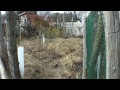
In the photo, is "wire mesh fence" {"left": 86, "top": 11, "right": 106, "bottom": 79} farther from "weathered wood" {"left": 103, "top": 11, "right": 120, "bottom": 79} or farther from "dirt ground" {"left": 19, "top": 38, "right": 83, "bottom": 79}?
"dirt ground" {"left": 19, "top": 38, "right": 83, "bottom": 79}

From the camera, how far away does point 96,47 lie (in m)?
3.46

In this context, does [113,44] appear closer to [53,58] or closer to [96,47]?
[96,47]

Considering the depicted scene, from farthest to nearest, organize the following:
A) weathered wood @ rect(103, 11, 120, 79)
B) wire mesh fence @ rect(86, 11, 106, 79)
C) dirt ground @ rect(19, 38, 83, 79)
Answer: dirt ground @ rect(19, 38, 83, 79) → wire mesh fence @ rect(86, 11, 106, 79) → weathered wood @ rect(103, 11, 120, 79)

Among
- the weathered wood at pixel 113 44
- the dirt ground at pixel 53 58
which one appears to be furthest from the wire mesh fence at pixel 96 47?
the dirt ground at pixel 53 58

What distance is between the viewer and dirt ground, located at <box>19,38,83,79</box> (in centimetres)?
992

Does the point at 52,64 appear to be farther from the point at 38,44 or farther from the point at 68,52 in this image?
the point at 38,44

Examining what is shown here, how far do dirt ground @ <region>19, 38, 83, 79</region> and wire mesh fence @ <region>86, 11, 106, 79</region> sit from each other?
5559 millimetres

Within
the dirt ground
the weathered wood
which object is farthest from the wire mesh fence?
the dirt ground

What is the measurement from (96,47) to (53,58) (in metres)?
7.99
